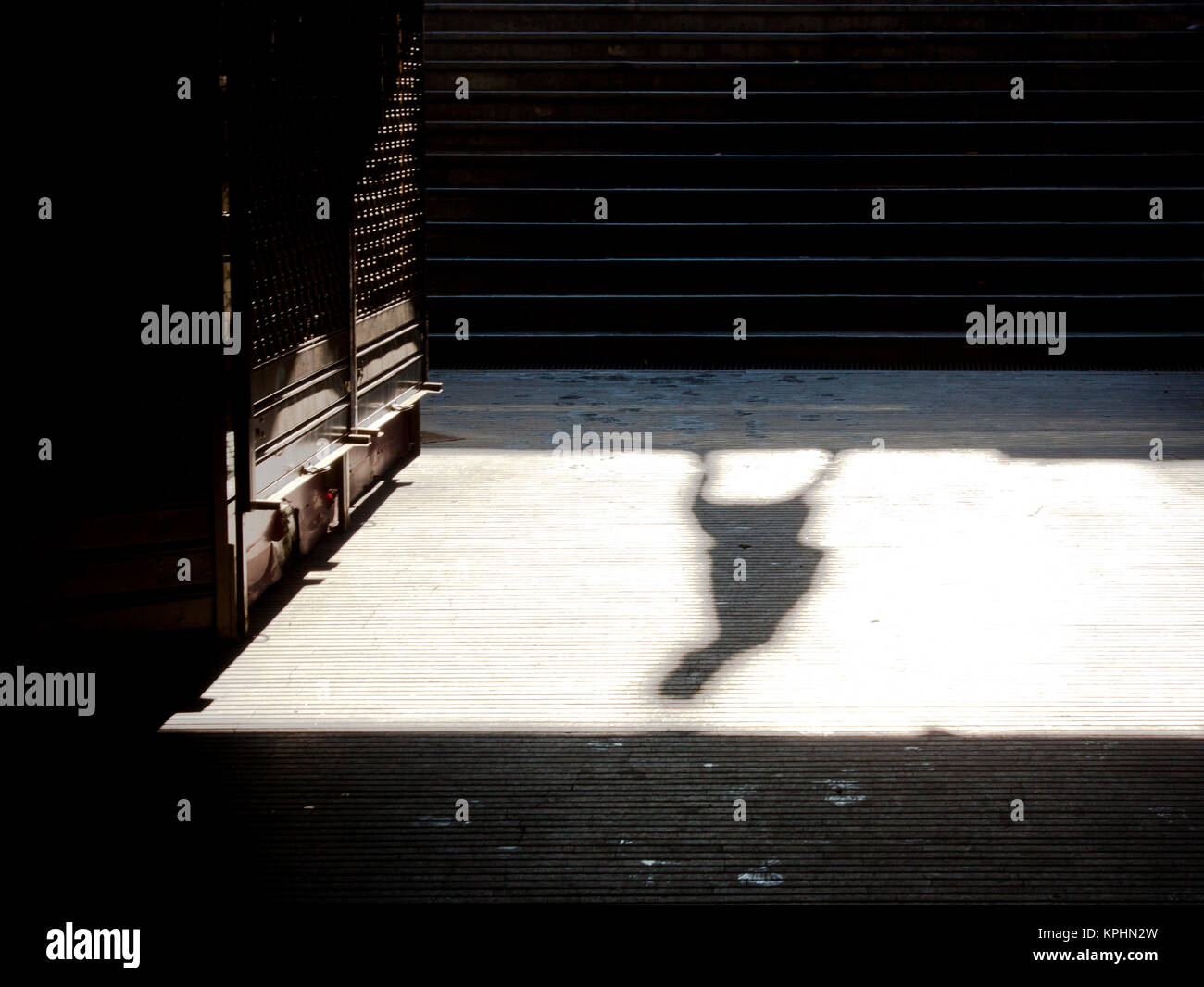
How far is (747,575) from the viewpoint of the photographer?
188 inches

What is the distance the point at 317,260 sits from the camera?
475cm

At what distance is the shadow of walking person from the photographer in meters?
3.93

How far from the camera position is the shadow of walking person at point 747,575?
3926 millimetres

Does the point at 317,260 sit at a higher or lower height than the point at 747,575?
higher

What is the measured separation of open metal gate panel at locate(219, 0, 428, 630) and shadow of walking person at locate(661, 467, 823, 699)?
128cm

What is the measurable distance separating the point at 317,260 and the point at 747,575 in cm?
179

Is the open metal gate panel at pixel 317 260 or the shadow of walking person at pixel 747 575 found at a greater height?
the open metal gate panel at pixel 317 260

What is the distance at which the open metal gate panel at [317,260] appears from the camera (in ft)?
12.8

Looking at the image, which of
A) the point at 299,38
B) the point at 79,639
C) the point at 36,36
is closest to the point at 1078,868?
the point at 79,639

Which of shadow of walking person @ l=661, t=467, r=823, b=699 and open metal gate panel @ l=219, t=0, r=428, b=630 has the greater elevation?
open metal gate panel @ l=219, t=0, r=428, b=630

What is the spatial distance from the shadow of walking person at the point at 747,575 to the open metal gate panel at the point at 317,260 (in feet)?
4.20
